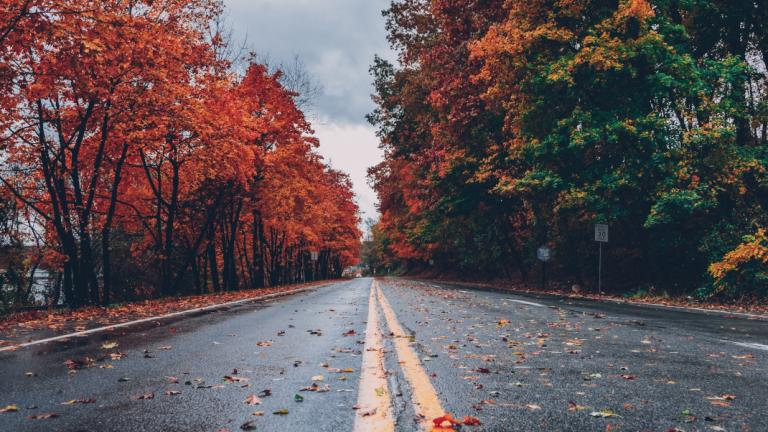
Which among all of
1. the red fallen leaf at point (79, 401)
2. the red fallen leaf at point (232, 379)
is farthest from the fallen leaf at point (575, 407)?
the red fallen leaf at point (79, 401)

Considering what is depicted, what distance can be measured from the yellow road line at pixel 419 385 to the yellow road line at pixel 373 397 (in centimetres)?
17

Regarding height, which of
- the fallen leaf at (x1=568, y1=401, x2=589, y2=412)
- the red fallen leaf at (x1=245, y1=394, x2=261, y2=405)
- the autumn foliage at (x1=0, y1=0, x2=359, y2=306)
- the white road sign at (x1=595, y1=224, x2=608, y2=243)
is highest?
the autumn foliage at (x1=0, y1=0, x2=359, y2=306)

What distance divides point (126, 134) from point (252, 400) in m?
13.2

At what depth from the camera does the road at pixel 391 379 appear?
2973mm

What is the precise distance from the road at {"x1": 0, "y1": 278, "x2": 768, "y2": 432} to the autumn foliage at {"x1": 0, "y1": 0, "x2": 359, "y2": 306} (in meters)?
6.21

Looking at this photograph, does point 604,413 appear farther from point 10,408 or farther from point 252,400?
point 10,408

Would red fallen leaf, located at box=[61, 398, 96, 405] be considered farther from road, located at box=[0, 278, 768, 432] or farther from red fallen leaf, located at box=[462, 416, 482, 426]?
red fallen leaf, located at box=[462, 416, 482, 426]

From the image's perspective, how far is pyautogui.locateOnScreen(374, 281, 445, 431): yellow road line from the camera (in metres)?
2.98

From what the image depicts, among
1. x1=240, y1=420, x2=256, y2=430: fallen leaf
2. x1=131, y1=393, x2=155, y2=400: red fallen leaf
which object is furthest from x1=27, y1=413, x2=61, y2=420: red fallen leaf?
x1=240, y1=420, x2=256, y2=430: fallen leaf

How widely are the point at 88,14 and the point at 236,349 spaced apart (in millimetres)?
7468

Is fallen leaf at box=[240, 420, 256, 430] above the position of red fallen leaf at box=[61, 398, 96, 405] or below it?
above

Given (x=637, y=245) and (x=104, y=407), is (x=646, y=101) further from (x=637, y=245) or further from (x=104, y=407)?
(x=104, y=407)

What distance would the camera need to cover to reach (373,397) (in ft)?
11.1

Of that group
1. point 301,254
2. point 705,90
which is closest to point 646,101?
point 705,90
